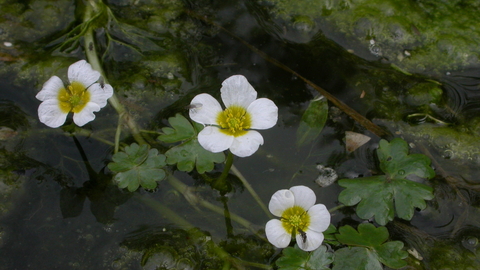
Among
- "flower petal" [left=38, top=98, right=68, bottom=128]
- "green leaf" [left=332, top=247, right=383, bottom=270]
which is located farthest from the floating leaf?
"flower petal" [left=38, top=98, right=68, bottom=128]

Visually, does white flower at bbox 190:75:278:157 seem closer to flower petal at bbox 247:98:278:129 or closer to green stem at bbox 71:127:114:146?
flower petal at bbox 247:98:278:129

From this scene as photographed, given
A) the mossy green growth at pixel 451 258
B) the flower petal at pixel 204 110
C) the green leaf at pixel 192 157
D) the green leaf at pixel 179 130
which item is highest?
the flower petal at pixel 204 110

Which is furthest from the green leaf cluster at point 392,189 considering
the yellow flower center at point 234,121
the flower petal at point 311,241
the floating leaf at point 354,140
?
the yellow flower center at point 234,121

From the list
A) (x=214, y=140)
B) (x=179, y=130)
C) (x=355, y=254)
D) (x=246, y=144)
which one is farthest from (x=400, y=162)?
(x=179, y=130)

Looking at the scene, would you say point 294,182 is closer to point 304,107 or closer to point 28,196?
point 304,107

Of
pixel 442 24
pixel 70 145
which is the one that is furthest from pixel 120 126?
pixel 442 24

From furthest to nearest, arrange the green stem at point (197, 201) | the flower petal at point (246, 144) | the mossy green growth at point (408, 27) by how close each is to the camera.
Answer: the mossy green growth at point (408, 27), the green stem at point (197, 201), the flower petal at point (246, 144)

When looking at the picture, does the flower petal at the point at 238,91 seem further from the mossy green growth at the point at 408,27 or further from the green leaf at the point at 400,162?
the mossy green growth at the point at 408,27
